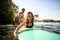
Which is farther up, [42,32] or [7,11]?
[7,11]

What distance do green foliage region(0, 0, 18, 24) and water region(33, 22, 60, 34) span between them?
13.3 inches

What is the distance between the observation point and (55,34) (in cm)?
179

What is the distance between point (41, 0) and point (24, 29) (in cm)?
49

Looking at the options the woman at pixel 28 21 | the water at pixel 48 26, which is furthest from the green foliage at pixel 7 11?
the water at pixel 48 26

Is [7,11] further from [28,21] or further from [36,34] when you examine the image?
[36,34]

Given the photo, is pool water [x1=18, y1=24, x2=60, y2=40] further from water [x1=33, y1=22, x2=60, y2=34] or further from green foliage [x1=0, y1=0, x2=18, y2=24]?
green foliage [x1=0, y1=0, x2=18, y2=24]

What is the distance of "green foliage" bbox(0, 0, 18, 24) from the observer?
172 centimetres

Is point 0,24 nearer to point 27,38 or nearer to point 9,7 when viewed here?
point 9,7

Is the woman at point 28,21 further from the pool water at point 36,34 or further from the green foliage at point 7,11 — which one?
the green foliage at point 7,11

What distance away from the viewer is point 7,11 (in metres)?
1.73

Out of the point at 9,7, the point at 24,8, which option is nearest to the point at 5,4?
the point at 9,7

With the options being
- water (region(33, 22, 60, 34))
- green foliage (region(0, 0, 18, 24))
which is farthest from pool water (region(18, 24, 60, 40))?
green foliage (region(0, 0, 18, 24))

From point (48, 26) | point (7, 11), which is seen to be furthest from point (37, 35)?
point (7, 11)

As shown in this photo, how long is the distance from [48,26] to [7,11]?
60cm
